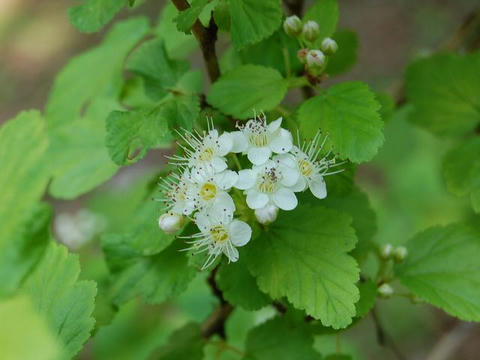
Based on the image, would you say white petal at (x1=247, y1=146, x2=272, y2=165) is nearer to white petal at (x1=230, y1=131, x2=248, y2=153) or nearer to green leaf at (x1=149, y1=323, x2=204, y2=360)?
white petal at (x1=230, y1=131, x2=248, y2=153)

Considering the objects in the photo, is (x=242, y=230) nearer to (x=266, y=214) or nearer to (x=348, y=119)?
(x=266, y=214)

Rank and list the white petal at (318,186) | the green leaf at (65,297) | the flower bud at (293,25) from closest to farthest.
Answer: the green leaf at (65,297), the white petal at (318,186), the flower bud at (293,25)

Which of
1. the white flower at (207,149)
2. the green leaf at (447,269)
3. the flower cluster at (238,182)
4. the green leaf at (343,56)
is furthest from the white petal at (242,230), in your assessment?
the green leaf at (343,56)

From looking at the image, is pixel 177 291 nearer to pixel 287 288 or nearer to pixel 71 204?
pixel 287 288

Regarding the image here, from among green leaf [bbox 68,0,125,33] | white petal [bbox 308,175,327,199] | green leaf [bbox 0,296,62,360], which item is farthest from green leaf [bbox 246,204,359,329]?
green leaf [bbox 0,296,62,360]

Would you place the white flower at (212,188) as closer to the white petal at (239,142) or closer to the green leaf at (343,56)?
the white petal at (239,142)

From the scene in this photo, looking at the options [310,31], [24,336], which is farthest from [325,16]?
[24,336]
